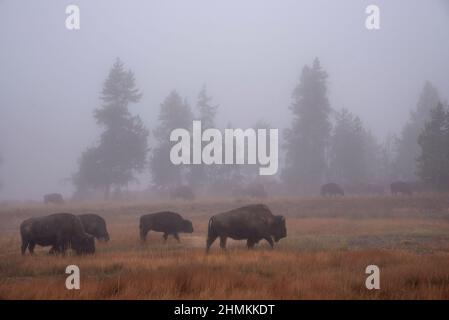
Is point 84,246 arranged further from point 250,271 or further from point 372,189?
point 372,189

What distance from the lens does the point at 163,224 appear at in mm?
20688

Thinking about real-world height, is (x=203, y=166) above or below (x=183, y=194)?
above

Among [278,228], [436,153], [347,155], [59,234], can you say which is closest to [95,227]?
[59,234]

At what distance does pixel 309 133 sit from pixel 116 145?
2694 centimetres

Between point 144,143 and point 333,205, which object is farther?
point 144,143

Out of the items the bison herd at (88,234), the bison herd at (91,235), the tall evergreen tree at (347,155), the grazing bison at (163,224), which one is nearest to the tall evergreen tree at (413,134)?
the tall evergreen tree at (347,155)

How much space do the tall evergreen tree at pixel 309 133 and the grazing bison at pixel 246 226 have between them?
37.4 metres

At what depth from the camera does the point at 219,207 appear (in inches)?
1431

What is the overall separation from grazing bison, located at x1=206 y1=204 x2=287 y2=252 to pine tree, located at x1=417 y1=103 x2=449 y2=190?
99.1ft

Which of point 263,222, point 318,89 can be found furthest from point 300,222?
point 318,89

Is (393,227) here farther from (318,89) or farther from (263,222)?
(318,89)

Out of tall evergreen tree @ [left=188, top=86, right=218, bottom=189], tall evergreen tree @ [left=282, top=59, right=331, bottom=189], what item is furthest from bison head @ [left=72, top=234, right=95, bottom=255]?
tall evergreen tree @ [left=282, top=59, right=331, bottom=189]

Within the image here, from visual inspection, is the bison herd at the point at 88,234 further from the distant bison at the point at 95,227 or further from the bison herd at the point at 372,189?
the bison herd at the point at 372,189
